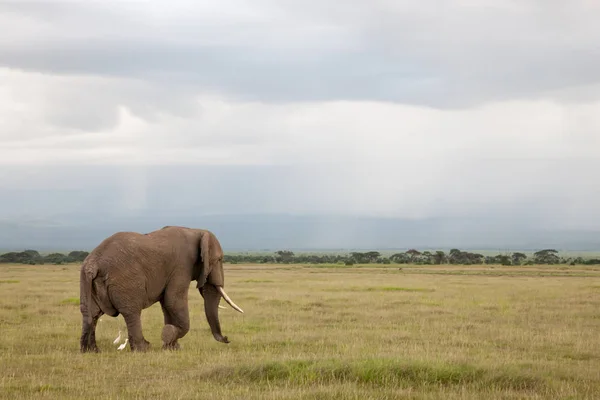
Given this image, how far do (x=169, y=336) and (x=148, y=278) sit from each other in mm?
1340

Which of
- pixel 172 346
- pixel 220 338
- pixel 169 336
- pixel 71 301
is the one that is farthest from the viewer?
pixel 71 301

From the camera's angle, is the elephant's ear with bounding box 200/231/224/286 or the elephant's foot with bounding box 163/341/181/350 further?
the elephant's ear with bounding box 200/231/224/286

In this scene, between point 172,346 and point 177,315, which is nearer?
point 172,346

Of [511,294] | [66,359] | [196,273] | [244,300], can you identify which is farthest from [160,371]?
[511,294]

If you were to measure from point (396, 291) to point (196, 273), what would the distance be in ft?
63.3

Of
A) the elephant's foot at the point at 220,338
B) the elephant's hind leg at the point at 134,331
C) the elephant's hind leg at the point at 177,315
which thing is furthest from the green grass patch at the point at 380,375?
the elephant's foot at the point at 220,338

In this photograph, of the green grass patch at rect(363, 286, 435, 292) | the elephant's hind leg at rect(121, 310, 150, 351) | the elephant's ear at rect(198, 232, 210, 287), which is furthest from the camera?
the green grass patch at rect(363, 286, 435, 292)

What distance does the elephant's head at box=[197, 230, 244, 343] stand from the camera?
55.1ft

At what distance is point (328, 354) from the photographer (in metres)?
14.4

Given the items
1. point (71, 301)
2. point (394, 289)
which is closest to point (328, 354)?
point (71, 301)

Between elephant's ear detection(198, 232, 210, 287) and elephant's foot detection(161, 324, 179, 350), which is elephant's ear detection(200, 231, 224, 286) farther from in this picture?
elephant's foot detection(161, 324, 179, 350)

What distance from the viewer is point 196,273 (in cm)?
1711

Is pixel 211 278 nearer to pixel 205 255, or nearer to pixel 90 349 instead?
pixel 205 255

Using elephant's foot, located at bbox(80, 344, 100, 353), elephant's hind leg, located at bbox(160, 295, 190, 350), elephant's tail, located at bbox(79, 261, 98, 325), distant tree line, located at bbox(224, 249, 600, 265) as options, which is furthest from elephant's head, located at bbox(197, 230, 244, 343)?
distant tree line, located at bbox(224, 249, 600, 265)
